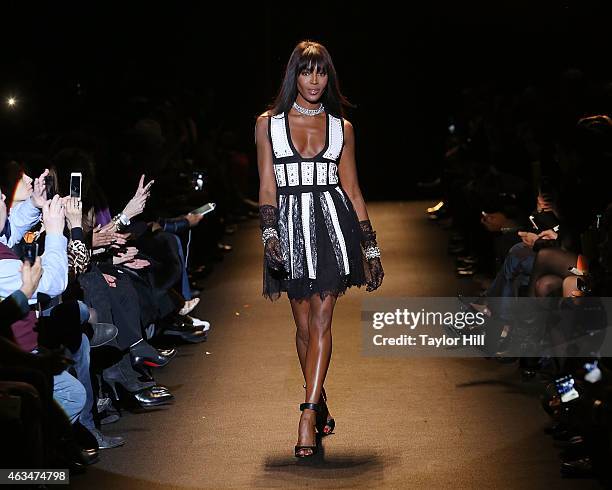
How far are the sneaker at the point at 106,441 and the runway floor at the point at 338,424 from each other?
5cm

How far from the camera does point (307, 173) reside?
16.8ft

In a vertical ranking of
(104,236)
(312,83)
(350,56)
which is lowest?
(104,236)

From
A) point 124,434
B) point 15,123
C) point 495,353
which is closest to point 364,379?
point 495,353

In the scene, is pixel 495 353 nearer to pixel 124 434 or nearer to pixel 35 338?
pixel 124 434

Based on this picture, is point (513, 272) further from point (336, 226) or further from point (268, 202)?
point (268, 202)

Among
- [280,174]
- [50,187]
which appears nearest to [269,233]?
[280,174]

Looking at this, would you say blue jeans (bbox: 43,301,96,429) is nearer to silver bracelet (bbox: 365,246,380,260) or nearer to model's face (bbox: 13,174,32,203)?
model's face (bbox: 13,174,32,203)

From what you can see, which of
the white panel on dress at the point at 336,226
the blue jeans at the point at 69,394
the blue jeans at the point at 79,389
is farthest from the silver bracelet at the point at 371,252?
the blue jeans at the point at 69,394

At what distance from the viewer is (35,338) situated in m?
4.74

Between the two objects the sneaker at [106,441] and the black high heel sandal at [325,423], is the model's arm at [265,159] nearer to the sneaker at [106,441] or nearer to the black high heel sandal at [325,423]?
the black high heel sandal at [325,423]

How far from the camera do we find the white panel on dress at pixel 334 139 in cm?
516

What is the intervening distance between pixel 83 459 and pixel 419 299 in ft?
12.4

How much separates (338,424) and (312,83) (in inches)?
54.2

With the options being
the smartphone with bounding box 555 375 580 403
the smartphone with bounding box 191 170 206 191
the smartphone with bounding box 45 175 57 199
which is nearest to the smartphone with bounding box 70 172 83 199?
the smartphone with bounding box 45 175 57 199
